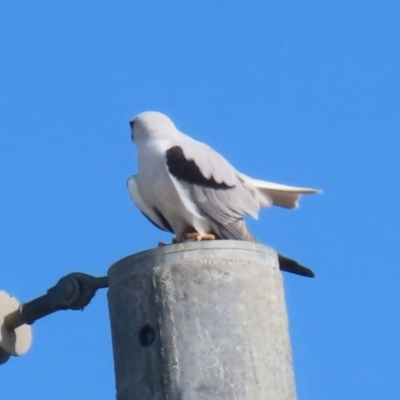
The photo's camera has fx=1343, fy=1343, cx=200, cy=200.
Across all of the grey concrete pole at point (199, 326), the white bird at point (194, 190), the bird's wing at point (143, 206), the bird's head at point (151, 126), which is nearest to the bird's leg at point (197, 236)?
the white bird at point (194, 190)

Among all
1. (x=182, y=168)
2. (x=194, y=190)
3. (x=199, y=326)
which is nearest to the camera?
(x=199, y=326)

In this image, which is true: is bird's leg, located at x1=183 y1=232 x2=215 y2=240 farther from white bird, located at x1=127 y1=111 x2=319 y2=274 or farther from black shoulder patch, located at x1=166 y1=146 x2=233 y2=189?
black shoulder patch, located at x1=166 y1=146 x2=233 y2=189

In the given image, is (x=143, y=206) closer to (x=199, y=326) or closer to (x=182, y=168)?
(x=182, y=168)

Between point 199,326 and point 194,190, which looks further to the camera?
point 194,190

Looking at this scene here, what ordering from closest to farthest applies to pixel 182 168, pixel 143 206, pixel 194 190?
1. pixel 182 168
2. pixel 194 190
3. pixel 143 206

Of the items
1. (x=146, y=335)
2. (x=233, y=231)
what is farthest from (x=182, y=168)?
(x=146, y=335)

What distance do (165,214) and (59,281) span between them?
2.02m

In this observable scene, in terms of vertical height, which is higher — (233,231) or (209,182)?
(209,182)

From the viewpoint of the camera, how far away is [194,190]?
27.2 ft

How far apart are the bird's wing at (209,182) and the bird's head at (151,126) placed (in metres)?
0.21

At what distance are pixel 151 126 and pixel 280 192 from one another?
0.92 metres

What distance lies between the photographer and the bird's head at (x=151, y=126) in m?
8.50

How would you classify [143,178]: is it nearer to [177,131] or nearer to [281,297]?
[177,131]

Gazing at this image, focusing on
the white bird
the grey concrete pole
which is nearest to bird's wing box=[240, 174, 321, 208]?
the white bird
